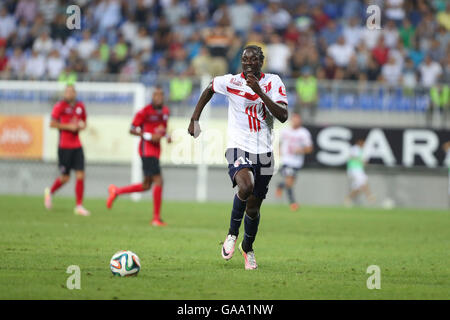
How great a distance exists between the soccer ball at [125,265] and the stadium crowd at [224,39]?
53.6 feet

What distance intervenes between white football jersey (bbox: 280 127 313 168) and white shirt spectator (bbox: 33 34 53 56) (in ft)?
28.8

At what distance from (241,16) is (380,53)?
470cm

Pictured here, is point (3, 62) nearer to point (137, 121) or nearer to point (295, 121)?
point (295, 121)

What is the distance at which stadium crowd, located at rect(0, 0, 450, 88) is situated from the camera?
2564 centimetres

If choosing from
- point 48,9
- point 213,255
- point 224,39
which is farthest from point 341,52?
point 213,255

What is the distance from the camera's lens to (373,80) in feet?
82.7

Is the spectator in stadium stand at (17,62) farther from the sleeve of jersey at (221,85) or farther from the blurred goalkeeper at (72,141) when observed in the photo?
the sleeve of jersey at (221,85)

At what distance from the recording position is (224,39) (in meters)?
26.2

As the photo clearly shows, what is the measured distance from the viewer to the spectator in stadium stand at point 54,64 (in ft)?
86.9

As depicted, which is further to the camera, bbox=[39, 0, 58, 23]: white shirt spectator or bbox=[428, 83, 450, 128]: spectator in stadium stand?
bbox=[39, 0, 58, 23]: white shirt spectator

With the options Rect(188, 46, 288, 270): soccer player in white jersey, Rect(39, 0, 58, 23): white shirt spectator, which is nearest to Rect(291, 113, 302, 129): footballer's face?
Rect(39, 0, 58, 23): white shirt spectator

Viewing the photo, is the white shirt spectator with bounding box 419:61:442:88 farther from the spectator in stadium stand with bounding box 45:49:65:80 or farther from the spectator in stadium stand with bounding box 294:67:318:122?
the spectator in stadium stand with bounding box 45:49:65:80
